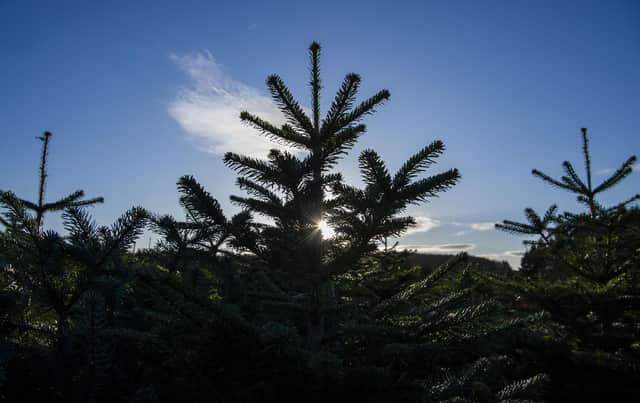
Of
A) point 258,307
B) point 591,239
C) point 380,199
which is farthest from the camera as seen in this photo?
point 591,239

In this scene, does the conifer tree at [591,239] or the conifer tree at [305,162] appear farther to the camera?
the conifer tree at [591,239]

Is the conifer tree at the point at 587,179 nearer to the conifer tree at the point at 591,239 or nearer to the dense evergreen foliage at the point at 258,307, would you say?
the conifer tree at the point at 591,239

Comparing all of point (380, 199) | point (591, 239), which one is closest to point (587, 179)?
point (591, 239)

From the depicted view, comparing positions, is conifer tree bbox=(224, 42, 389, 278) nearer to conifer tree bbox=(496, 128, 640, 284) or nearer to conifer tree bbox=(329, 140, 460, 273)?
conifer tree bbox=(329, 140, 460, 273)

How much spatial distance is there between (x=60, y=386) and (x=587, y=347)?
5.43 meters

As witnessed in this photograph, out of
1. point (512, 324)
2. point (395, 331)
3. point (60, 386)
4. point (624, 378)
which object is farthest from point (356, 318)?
point (624, 378)

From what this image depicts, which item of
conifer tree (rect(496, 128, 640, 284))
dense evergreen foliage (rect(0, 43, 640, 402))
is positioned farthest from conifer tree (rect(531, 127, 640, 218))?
dense evergreen foliage (rect(0, 43, 640, 402))

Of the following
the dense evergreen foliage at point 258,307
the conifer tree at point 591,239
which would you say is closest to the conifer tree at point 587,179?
the conifer tree at point 591,239

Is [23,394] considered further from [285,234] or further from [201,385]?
[285,234]

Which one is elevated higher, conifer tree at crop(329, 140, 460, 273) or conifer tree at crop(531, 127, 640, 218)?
conifer tree at crop(531, 127, 640, 218)

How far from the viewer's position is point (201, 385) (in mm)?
1394

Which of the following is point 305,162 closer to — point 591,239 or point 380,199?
point 380,199

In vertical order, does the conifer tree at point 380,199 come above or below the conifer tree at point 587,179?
below

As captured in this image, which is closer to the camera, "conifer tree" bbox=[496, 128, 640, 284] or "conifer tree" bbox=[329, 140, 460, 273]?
"conifer tree" bbox=[329, 140, 460, 273]
